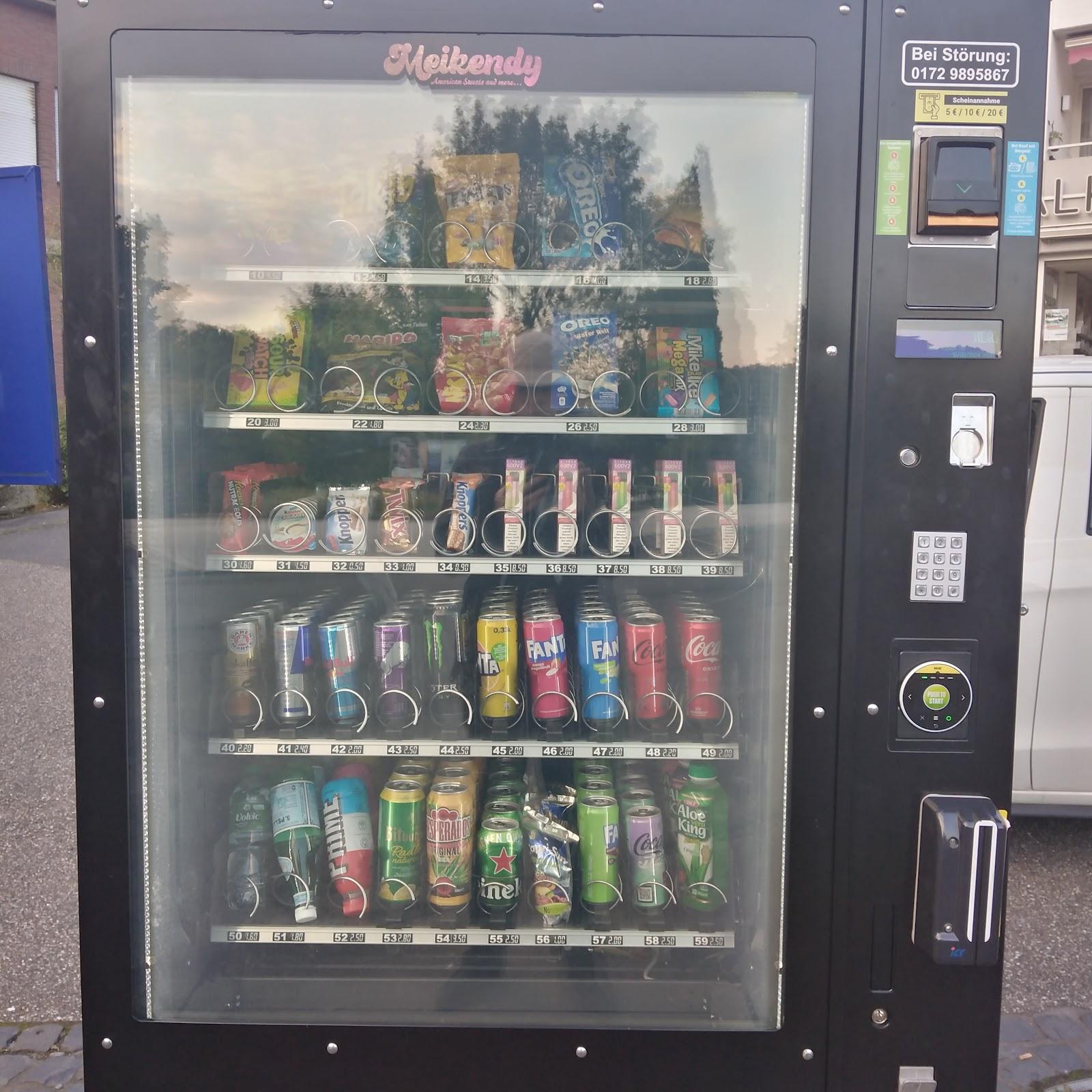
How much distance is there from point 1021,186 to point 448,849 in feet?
5.50

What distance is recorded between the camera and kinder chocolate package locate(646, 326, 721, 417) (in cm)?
202

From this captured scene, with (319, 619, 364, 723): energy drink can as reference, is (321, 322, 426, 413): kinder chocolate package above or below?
above

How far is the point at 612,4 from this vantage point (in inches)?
62.9

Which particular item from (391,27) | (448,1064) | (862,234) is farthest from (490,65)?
(448,1064)

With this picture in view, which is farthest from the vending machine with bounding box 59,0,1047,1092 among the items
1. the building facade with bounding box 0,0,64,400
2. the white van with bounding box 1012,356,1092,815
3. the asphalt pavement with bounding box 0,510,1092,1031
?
the building facade with bounding box 0,0,64,400

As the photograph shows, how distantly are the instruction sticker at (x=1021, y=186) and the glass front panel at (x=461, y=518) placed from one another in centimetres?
35

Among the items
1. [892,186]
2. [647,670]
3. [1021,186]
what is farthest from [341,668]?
[1021,186]

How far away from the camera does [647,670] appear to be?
2004 millimetres

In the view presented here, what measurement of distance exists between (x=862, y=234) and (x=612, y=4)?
1.94 feet

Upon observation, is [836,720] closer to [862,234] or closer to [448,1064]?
[862,234]

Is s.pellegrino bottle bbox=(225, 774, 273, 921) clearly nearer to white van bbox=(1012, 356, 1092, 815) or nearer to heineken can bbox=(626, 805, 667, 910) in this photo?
heineken can bbox=(626, 805, 667, 910)

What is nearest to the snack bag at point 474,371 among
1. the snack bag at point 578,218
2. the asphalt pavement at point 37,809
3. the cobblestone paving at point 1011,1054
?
the snack bag at point 578,218

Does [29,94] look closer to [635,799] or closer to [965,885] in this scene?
[635,799]

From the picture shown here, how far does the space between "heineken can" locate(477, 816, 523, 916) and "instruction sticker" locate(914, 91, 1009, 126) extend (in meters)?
1.58
